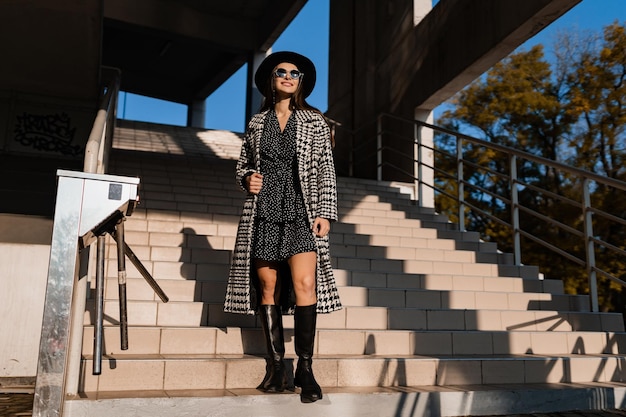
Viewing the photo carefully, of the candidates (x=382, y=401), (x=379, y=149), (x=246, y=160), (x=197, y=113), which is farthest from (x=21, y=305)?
(x=197, y=113)

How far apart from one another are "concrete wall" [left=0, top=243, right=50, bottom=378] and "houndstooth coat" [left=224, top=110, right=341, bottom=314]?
5.76 ft

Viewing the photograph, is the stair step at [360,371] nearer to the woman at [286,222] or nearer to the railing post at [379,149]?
the woman at [286,222]

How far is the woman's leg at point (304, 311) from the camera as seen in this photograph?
9.92 ft

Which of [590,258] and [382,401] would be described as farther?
[590,258]

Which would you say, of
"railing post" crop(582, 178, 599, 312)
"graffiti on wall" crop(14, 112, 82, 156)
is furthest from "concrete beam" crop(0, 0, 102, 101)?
"railing post" crop(582, 178, 599, 312)

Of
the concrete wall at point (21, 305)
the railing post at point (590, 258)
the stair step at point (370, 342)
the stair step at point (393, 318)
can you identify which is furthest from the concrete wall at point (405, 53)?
the concrete wall at point (21, 305)

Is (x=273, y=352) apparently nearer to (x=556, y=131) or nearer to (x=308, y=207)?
(x=308, y=207)

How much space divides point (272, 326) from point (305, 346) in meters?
0.22

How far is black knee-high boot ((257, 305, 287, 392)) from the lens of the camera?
3.09 m

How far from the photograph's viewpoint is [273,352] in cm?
313

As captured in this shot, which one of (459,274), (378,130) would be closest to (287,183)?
(459,274)

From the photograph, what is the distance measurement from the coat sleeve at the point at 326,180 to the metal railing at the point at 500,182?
2.53m

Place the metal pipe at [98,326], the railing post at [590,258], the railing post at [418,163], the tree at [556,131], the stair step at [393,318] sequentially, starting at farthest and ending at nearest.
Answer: the tree at [556,131]
the railing post at [418,163]
the railing post at [590,258]
the stair step at [393,318]
the metal pipe at [98,326]

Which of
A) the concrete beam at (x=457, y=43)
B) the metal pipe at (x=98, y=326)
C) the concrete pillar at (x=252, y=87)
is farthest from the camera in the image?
Answer: the concrete pillar at (x=252, y=87)
